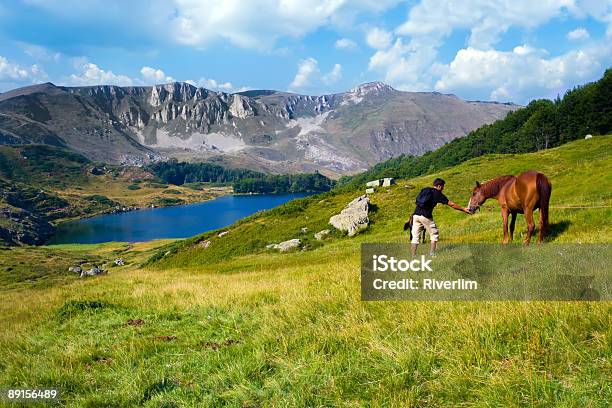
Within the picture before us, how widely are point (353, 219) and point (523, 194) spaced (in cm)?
3213

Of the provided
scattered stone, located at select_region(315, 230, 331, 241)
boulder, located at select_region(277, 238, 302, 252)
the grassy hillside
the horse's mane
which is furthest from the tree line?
the grassy hillside

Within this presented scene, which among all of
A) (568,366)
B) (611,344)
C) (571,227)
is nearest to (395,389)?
(568,366)

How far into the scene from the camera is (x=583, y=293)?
727 cm

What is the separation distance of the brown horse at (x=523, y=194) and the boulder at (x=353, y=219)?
96.1ft

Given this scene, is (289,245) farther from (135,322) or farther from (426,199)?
(135,322)

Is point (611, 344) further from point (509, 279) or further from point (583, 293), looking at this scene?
point (509, 279)

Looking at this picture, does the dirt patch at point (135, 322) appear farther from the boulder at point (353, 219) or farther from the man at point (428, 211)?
the boulder at point (353, 219)

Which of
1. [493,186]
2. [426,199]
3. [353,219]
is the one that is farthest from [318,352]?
[353,219]

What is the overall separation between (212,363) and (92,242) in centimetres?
21560

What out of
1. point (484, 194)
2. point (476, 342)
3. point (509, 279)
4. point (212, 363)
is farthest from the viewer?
point (484, 194)

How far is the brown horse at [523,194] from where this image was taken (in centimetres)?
1412

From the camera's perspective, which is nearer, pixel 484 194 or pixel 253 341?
pixel 253 341

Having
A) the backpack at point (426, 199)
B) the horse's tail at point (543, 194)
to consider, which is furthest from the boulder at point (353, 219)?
the backpack at point (426, 199)

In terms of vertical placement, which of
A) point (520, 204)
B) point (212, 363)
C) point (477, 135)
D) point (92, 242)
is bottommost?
point (92, 242)
